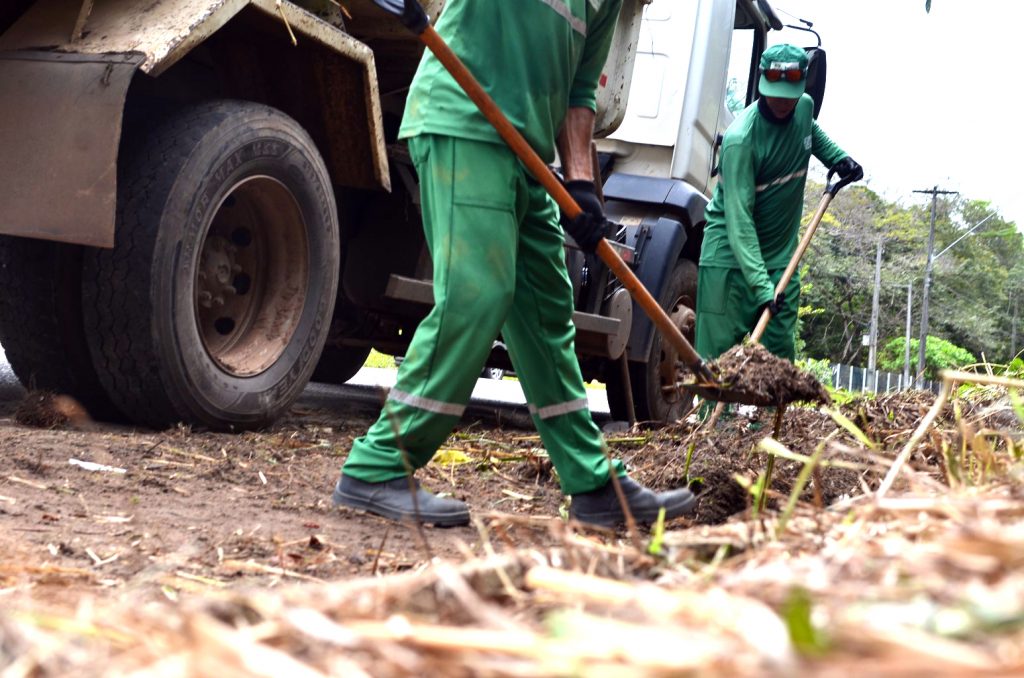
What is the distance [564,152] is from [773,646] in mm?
2898

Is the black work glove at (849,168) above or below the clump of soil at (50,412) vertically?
above

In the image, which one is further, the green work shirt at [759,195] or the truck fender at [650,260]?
the truck fender at [650,260]

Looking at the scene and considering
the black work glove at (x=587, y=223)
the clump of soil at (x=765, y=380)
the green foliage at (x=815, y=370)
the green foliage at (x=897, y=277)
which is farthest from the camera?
the green foliage at (x=897, y=277)

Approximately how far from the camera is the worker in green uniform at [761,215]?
5.92 metres

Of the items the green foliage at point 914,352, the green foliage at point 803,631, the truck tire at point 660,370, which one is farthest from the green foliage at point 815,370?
the green foliage at point 914,352

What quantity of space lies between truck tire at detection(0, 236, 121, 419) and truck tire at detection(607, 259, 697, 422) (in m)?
3.16

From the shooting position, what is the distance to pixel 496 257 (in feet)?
10.7

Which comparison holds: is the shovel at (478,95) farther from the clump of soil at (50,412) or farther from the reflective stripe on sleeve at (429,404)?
the clump of soil at (50,412)

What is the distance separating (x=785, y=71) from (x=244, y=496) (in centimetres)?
350

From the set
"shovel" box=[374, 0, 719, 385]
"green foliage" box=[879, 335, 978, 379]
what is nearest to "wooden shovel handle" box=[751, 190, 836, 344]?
"shovel" box=[374, 0, 719, 385]

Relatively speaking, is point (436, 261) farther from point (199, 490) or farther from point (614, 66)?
point (614, 66)

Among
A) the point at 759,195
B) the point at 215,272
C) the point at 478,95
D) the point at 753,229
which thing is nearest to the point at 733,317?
the point at 753,229

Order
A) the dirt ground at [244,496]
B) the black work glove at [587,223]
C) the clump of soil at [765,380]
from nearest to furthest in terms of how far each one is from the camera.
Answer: the dirt ground at [244,496]
the black work glove at [587,223]
the clump of soil at [765,380]

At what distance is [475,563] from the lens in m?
1.47
